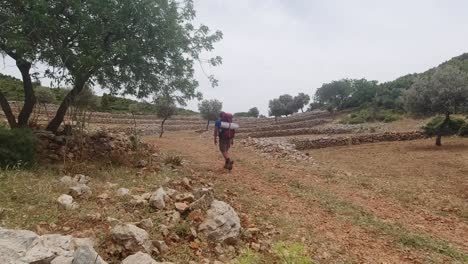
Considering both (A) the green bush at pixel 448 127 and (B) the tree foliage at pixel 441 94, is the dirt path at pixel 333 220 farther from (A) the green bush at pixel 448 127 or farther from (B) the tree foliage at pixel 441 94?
(A) the green bush at pixel 448 127

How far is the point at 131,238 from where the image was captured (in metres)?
4.53

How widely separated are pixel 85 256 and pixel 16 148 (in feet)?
17.8

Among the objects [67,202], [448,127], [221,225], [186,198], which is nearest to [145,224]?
[221,225]

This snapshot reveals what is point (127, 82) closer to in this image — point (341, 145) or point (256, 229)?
point (256, 229)

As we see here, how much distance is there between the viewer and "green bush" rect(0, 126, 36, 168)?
7.68 metres

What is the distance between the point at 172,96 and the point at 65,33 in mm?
3938

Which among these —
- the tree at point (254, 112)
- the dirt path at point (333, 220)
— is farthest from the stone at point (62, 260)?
the tree at point (254, 112)

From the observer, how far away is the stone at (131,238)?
176 inches

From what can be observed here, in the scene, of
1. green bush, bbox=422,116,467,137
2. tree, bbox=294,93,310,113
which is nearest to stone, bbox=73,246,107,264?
green bush, bbox=422,116,467,137

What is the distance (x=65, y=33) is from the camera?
942cm

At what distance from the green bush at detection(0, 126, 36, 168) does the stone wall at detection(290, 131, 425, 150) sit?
17208 millimetres

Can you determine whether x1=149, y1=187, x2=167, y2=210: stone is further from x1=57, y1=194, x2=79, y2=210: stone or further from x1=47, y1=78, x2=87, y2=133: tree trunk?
x1=47, y1=78, x2=87, y2=133: tree trunk

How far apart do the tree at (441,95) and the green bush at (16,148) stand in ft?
68.2

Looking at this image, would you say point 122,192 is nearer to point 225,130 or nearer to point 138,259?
point 138,259
